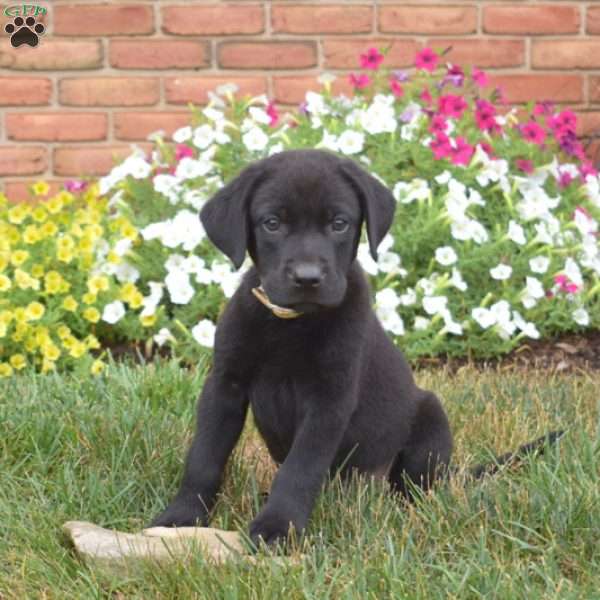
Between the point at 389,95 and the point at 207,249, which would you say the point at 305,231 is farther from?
the point at 389,95

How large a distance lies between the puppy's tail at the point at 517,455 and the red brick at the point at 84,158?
3577 mm

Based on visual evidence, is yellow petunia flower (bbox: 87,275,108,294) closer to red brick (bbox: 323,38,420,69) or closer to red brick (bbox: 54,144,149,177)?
red brick (bbox: 54,144,149,177)

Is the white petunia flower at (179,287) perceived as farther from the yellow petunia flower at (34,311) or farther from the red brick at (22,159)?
the red brick at (22,159)

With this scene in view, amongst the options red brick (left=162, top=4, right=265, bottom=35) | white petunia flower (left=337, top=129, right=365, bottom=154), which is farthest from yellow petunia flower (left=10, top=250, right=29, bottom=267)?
red brick (left=162, top=4, right=265, bottom=35)

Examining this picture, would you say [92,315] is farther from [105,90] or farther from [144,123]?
[105,90]

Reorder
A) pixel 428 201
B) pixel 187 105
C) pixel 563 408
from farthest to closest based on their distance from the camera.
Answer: pixel 187 105 → pixel 428 201 → pixel 563 408

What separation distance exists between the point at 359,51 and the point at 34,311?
8.31ft

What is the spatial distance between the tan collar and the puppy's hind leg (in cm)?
68

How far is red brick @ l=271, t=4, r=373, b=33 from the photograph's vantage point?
6.55 metres

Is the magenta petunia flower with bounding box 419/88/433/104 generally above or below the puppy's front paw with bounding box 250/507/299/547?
above

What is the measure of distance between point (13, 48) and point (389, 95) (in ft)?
7.17

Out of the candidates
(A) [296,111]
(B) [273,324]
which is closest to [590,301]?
(A) [296,111]

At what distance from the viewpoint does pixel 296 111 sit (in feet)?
21.4

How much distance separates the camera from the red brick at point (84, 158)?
6559 millimetres
